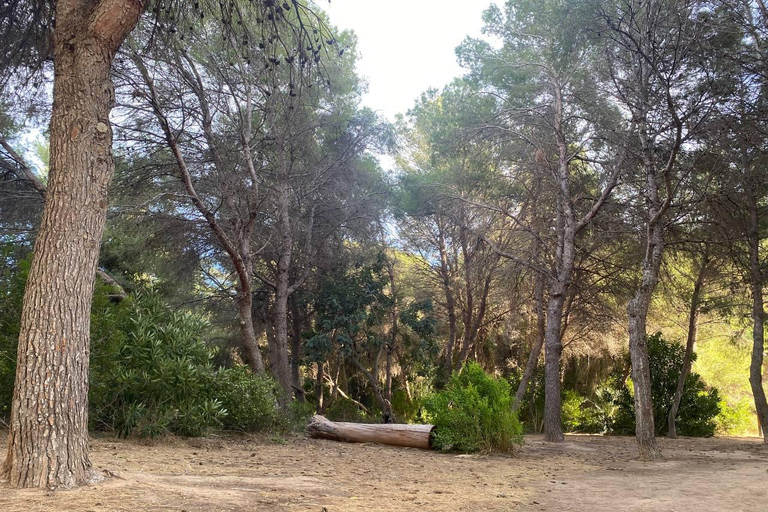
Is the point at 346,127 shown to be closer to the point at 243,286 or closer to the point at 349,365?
the point at 243,286

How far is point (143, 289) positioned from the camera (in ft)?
27.3

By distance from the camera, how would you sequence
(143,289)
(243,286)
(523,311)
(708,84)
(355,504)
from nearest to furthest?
(355,504) → (708,84) → (143,289) → (243,286) → (523,311)

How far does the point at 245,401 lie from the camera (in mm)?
8625

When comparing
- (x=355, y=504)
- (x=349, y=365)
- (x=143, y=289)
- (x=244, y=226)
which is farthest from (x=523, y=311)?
(x=355, y=504)

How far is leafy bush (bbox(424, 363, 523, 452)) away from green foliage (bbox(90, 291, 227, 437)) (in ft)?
10.4

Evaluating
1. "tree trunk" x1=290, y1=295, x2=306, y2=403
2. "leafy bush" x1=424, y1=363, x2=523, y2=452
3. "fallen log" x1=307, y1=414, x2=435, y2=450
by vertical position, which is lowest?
"fallen log" x1=307, y1=414, x2=435, y2=450

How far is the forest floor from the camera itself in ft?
12.2

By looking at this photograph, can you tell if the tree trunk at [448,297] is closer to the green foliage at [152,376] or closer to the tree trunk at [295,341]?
the tree trunk at [295,341]

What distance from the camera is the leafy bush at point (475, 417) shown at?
8.32 m

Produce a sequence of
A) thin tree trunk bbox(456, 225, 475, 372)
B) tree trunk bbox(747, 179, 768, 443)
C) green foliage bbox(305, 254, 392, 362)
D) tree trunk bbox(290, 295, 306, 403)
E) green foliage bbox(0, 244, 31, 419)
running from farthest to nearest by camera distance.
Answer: thin tree trunk bbox(456, 225, 475, 372), tree trunk bbox(290, 295, 306, 403), green foliage bbox(305, 254, 392, 362), tree trunk bbox(747, 179, 768, 443), green foliage bbox(0, 244, 31, 419)

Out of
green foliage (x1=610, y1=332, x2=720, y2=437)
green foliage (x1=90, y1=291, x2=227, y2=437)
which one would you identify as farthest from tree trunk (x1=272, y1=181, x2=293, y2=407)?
green foliage (x1=610, y1=332, x2=720, y2=437)

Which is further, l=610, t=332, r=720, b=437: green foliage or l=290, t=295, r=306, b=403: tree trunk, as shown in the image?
l=290, t=295, r=306, b=403: tree trunk

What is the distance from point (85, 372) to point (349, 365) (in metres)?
15.4

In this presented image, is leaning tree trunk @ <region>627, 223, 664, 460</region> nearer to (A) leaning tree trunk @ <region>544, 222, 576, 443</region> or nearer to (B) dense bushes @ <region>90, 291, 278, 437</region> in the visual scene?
(A) leaning tree trunk @ <region>544, 222, 576, 443</region>
